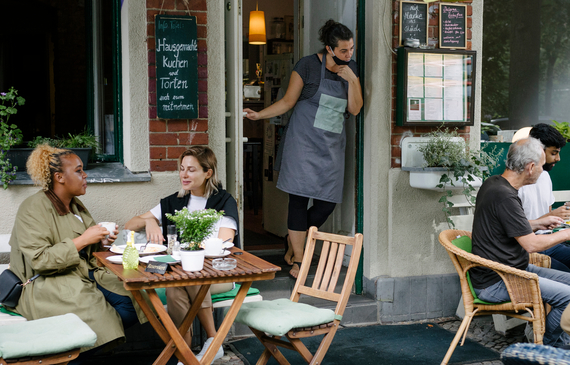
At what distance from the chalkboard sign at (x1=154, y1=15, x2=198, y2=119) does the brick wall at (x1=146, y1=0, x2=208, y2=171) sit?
5 cm

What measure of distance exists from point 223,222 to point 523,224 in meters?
1.74

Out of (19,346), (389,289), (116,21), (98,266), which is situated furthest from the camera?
(389,289)

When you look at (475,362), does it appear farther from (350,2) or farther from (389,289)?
(350,2)

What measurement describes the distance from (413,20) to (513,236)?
196cm

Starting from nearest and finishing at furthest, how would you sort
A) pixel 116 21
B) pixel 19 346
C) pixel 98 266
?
pixel 19 346
pixel 98 266
pixel 116 21

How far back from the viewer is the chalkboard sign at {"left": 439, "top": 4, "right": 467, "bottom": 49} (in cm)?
469

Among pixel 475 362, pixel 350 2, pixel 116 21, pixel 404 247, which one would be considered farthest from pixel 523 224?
pixel 116 21

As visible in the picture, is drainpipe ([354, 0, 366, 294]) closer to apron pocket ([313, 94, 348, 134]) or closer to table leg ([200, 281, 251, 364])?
apron pocket ([313, 94, 348, 134])

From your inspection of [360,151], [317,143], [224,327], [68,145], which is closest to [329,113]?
[317,143]

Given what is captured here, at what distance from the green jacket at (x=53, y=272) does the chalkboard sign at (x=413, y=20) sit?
282 cm

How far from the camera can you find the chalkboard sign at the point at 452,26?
15.4 feet

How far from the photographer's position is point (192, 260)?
2811 millimetres

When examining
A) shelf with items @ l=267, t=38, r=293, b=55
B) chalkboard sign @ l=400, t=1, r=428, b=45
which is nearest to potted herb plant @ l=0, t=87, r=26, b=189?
chalkboard sign @ l=400, t=1, r=428, b=45

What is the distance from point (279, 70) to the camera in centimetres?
609
